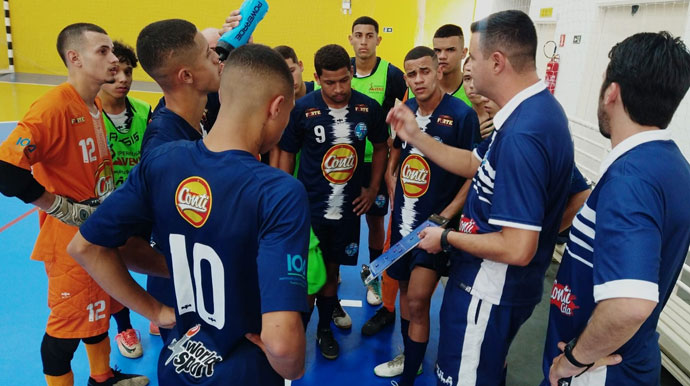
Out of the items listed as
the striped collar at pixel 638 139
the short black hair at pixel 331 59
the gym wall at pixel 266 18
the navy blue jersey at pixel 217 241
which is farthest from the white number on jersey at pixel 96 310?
the gym wall at pixel 266 18

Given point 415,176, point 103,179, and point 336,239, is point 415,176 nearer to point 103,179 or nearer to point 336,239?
point 336,239

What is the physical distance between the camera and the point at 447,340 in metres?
2.15

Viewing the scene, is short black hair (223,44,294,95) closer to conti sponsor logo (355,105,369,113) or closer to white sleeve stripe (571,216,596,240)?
white sleeve stripe (571,216,596,240)

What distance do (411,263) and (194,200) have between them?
1.93 meters

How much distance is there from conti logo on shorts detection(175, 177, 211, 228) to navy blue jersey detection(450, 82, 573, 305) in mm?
1160

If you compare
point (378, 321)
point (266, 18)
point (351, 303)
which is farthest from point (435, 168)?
point (266, 18)

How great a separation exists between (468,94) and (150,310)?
3127mm

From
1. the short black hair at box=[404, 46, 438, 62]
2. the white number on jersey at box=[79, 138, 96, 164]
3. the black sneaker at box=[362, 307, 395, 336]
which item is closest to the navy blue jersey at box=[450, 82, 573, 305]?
the short black hair at box=[404, 46, 438, 62]

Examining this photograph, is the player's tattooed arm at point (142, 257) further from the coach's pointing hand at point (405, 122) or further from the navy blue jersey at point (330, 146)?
the navy blue jersey at point (330, 146)

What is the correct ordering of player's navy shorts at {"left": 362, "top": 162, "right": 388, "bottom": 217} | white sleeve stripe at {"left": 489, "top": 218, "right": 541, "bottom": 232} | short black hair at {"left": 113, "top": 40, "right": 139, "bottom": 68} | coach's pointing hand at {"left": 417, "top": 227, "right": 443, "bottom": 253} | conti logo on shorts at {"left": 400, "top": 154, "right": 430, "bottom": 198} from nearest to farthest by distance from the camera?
1. white sleeve stripe at {"left": 489, "top": 218, "right": 541, "bottom": 232}
2. coach's pointing hand at {"left": 417, "top": 227, "right": 443, "bottom": 253}
3. conti logo on shorts at {"left": 400, "top": 154, "right": 430, "bottom": 198}
4. short black hair at {"left": 113, "top": 40, "right": 139, "bottom": 68}
5. player's navy shorts at {"left": 362, "top": 162, "right": 388, "bottom": 217}

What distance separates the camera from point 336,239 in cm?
352

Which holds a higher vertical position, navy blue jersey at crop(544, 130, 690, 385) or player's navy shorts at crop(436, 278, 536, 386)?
navy blue jersey at crop(544, 130, 690, 385)

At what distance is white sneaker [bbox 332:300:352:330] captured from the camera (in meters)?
3.81

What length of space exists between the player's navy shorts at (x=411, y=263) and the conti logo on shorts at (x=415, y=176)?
0.41 metres
